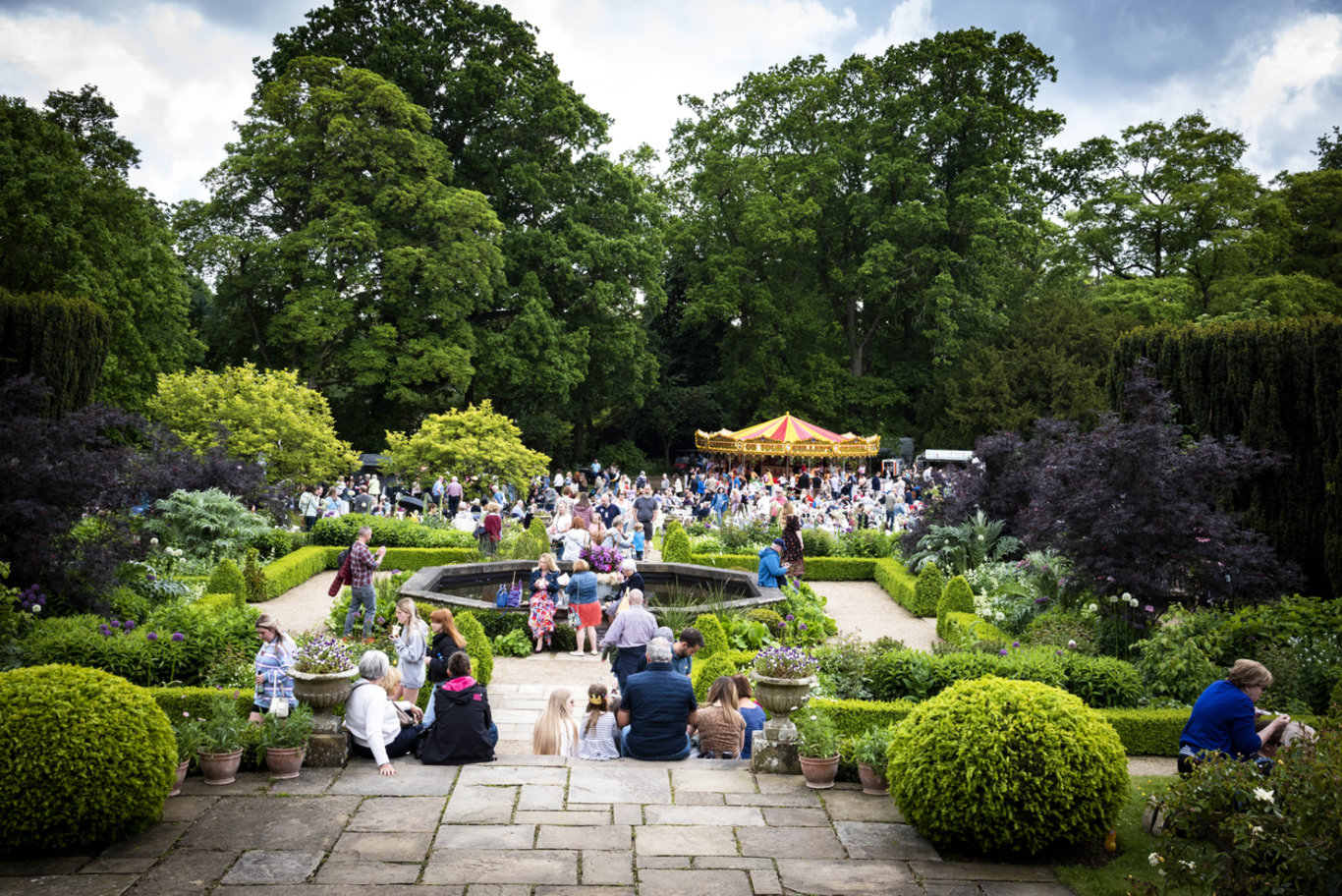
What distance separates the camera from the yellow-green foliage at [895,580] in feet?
Result: 47.6

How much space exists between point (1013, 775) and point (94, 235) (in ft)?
80.0

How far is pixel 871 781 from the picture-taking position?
6062 millimetres

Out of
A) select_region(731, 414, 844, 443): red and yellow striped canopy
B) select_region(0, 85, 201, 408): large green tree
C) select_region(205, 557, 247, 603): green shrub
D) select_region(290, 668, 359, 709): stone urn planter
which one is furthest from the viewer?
select_region(731, 414, 844, 443): red and yellow striped canopy

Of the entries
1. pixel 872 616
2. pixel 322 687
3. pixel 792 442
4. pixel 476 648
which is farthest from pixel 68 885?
pixel 792 442

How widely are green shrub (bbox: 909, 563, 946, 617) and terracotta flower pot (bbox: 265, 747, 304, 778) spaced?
1001 centimetres

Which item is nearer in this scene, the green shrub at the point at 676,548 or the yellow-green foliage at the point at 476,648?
the yellow-green foliage at the point at 476,648

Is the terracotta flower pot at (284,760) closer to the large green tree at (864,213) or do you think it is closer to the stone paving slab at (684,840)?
the stone paving slab at (684,840)

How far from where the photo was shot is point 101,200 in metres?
22.6

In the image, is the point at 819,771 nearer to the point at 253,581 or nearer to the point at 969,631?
the point at 969,631

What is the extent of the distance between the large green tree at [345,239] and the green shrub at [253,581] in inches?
511

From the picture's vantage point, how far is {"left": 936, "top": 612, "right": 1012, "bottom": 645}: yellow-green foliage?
9.94 metres

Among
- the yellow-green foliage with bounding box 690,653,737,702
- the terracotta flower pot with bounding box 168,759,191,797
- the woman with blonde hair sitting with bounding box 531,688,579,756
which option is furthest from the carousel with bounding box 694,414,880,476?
the terracotta flower pot with bounding box 168,759,191,797

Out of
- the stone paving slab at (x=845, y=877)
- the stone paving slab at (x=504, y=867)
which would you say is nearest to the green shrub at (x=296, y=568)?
the stone paving slab at (x=504, y=867)

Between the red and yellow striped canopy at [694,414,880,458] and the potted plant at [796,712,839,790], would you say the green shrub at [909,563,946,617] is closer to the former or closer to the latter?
the potted plant at [796,712,839,790]
